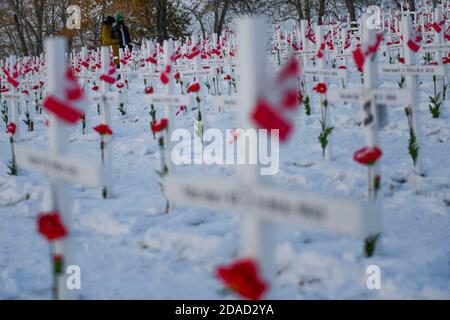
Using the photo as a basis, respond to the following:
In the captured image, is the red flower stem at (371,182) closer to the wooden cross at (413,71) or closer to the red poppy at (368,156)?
the red poppy at (368,156)

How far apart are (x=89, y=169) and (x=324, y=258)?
1.63m

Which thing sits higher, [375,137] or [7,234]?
[375,137]

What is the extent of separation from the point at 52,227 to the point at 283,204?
3.75 ft

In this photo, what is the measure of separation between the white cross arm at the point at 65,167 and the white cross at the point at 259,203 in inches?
18.4

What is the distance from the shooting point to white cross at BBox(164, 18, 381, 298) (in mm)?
1755

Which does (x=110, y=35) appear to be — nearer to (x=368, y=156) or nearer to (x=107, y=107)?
(x=107, y=107)

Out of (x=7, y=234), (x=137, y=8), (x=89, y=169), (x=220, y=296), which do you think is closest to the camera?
(x=89, y=169)

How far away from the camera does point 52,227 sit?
2.45 m

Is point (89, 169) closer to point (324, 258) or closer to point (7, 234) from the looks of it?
point (324, 258)

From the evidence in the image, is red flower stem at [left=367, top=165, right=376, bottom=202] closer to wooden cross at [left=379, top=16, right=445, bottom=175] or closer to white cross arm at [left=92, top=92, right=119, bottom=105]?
wooden cross at [left=379, top=16, right=445, bottom=175]

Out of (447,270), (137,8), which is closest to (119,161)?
(447,270)

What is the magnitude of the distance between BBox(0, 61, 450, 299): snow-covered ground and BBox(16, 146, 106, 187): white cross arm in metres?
0.98

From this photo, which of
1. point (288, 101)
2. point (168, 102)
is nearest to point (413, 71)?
point (168, 102)
